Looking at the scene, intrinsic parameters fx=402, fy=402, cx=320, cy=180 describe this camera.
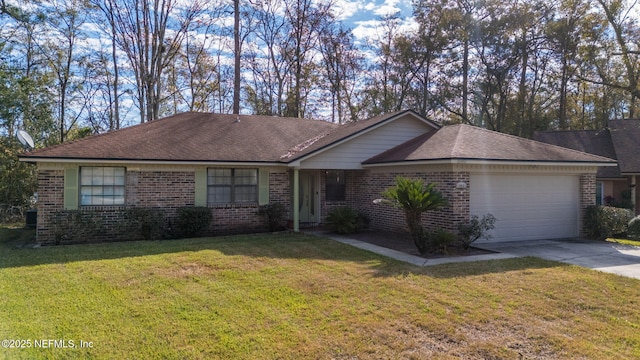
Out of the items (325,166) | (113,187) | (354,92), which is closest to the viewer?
(113,187)

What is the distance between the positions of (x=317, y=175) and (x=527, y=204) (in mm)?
7080

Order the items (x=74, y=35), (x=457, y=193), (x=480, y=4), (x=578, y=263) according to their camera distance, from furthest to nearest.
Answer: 1. (x=480, y=4)
2. (x=74, y=35)
3. (x=457, y=193)
4. (x=578, y=263)

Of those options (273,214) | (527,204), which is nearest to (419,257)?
(527,204)

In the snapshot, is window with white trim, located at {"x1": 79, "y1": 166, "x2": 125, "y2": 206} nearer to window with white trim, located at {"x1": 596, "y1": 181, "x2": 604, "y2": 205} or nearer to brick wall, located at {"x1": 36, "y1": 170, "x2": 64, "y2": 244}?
brick wall, located at {"x1": 36, "y1": 170, "x2": 64, "y2": 244}

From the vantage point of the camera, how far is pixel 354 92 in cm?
3078

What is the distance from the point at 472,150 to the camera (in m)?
11.1

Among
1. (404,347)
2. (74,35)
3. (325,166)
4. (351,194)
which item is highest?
(74,35)

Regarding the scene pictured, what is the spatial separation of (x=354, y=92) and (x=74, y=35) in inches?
753

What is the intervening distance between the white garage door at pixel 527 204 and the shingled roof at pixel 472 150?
642 millimetres

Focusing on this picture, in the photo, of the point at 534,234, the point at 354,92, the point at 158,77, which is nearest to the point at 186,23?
the point at 158,77

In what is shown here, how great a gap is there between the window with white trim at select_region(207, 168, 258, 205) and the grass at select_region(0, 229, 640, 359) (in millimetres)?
4624

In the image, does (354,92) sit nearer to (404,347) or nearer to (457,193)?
(457,193)

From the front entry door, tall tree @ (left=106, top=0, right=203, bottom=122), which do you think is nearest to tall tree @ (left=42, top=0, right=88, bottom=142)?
tall tree @ (left=106, top=0, right=203, bottom=122)

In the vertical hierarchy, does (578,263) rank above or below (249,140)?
below
